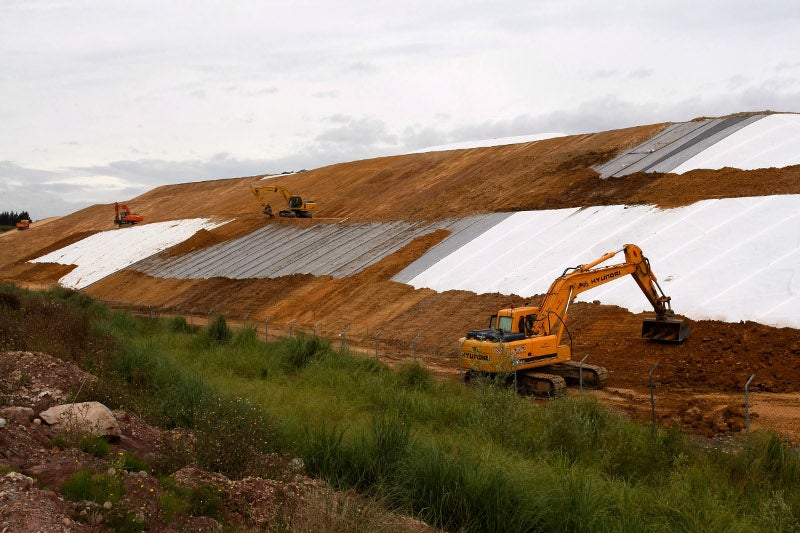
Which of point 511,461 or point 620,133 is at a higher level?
point 620,133

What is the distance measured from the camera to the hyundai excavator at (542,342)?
18219 mm

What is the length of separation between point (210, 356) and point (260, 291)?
58.6 feet

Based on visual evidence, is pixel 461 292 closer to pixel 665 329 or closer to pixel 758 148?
pixel 665 329

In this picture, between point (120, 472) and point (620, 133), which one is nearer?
point (120, 472)

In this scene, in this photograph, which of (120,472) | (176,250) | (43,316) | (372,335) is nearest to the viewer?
A: (120,472)

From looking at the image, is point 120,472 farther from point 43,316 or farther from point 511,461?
Result: point 43,316

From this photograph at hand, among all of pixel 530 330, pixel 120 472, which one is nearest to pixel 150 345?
pixel 530 330

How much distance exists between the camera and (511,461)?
10391mm

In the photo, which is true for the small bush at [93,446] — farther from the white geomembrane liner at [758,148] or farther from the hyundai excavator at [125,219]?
the hyundai excavator at [125,219]

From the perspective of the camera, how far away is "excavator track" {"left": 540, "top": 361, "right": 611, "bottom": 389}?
18906 mm

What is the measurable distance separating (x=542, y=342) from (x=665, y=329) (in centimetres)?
469

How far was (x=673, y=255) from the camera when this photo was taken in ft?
85.8

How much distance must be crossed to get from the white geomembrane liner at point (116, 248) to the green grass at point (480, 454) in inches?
1651

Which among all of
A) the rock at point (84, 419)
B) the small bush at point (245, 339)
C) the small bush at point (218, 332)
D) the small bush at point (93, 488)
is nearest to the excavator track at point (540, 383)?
the small bush at point (245, 339)
